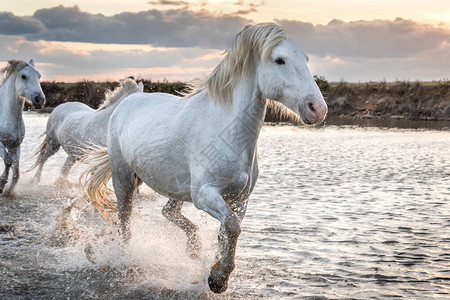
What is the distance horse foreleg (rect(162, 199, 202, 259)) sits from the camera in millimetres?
5305

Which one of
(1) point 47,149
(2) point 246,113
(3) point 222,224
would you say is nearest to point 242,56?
(2) point 246,113

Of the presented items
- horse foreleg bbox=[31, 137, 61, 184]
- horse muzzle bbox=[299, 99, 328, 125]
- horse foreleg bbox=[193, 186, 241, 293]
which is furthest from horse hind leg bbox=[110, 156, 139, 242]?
horse foreleg bbox=[31, 137, 61, 184]

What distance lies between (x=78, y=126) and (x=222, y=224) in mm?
6654

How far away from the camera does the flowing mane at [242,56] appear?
4.06 meters

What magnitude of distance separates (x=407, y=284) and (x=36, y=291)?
3.41m

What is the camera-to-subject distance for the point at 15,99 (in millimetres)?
10164

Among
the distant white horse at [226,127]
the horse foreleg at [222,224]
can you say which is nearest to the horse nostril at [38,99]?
the distant white horse at [226,127]

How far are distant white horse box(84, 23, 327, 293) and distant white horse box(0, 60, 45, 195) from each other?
5.46m

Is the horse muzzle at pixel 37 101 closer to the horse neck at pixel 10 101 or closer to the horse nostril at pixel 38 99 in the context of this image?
the horse nostril at pixel 38 99

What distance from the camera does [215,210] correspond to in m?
4.12

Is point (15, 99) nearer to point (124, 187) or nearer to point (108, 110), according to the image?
point (108, 110)

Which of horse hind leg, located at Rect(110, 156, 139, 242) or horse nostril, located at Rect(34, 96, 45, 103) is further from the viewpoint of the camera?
horse nostril, located at Rect(34, 96, 45, 103)

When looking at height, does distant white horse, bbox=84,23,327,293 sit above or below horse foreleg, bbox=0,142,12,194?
above

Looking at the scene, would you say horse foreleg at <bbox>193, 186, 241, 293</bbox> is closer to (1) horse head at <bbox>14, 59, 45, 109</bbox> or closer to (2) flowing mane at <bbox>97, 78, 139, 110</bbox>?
(2) flowing mane at <bbox>97, 78, 139, 110</bbox>
